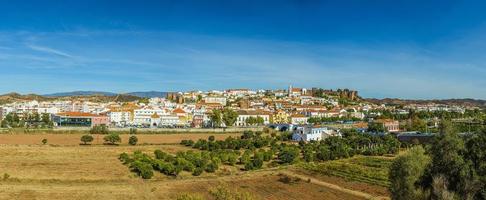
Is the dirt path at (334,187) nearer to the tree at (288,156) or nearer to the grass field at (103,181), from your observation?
the grass field at (103,181)

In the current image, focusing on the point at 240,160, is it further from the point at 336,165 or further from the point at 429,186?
the point at 429,186

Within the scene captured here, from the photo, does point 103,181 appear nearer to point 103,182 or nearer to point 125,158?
point 103,182

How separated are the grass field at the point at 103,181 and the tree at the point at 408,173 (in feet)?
30.5

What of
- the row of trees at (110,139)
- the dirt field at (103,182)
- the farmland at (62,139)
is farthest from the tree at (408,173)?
the farmland at (62,139)

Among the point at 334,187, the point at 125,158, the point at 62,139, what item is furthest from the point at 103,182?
the point at 62,139

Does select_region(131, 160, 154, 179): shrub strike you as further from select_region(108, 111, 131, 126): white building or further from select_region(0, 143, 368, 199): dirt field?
select_region(108, 111, 131, 126): white building

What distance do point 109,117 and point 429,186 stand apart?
9011 centimetres

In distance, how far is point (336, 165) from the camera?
42406 mm

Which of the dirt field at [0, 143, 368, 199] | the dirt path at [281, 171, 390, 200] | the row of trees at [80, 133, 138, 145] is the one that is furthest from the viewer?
the row of trees at [80, 133, 138, 145]

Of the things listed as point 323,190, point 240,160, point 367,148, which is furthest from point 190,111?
point 323,190

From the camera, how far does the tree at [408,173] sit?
55.0 feet

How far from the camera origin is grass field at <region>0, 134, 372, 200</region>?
90.7ft

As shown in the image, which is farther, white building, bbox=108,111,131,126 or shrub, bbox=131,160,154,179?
white building, bbox=108,111,131,126

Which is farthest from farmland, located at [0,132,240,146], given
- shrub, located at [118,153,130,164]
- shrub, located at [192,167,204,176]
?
shrub, located at [192,167,204,176]
